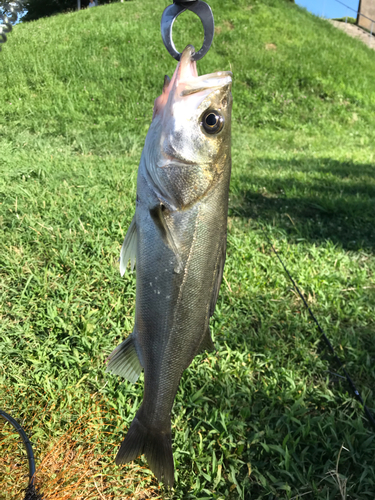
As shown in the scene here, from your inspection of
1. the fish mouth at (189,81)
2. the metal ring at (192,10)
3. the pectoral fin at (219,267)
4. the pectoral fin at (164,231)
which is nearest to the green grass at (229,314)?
the pectoral fin at (219,267)

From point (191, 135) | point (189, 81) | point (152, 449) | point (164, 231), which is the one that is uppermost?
point (189, 81)

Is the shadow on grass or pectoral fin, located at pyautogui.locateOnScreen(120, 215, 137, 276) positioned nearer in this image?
pectoral fin, located at pyautogui.locateOnScreen(120, 215, 137, 276)

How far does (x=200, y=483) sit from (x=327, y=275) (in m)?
2.49

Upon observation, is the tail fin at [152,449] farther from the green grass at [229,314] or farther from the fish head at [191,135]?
the green grass at [229,314]

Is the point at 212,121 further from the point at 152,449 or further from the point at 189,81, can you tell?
the point at 152,449

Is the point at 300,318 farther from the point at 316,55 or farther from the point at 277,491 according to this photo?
the point at 316,55

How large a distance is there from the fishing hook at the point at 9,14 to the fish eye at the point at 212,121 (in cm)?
74

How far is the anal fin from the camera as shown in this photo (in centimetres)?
151

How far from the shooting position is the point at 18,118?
30.1 ft

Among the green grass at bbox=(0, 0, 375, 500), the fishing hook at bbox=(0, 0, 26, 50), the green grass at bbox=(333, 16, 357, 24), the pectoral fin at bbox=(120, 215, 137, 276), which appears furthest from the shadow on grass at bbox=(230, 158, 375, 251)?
the green grass at bbox=(333, 16, 357, 24)

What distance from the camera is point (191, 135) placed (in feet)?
4.35

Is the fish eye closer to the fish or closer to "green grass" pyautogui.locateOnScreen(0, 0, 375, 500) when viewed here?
the fish

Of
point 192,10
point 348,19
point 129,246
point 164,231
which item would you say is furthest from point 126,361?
point 348,19

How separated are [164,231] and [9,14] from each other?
3.11 feet
